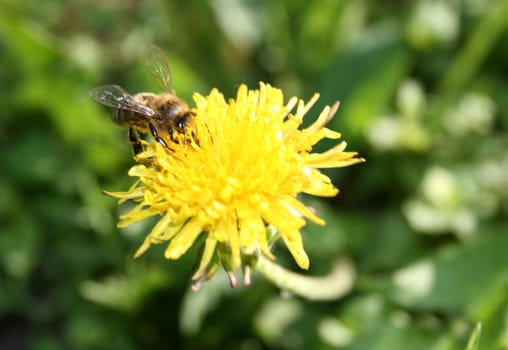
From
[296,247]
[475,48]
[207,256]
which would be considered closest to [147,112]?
[207,256]

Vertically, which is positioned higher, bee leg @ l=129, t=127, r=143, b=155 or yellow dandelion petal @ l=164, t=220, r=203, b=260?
bee leg @ l=129, t=127, r=143, b=155

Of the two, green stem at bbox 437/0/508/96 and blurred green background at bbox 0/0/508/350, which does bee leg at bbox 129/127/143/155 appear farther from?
green stem at bbox 437/0/508/96

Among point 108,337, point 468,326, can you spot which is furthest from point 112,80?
point 468,326

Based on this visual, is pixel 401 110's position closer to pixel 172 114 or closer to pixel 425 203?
pixel 425 203

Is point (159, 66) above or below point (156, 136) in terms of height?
above

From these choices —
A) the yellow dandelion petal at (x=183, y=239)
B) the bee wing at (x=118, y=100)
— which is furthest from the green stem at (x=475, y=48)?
the yellow dandelion petal at (x=183, y=239)

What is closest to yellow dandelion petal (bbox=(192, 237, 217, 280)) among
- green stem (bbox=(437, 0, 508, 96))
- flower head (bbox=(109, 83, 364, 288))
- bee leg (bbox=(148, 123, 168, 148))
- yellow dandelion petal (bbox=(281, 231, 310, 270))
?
flower head (bbox=(109, 83, 364, 288))

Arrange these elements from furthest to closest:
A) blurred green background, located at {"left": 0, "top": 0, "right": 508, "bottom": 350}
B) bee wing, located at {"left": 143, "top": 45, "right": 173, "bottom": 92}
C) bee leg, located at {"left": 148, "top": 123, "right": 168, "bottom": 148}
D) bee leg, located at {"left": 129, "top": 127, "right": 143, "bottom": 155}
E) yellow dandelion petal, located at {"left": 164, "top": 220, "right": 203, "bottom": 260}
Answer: blurred green background, located at {"left": 0, "top": 0, "right": 508, "bottom": 350} < bee wing, located at {"left": 143, "top": 45, "right": 173, "bottom": 92} < bee leg, located at {"left": 129, "top": 127, "right": 143, "bottom": 155} < bee leg, located at {"left": 148, "top": 123, "right": 168, "bottom": 148} < yellow dandelion petal, located at {"left": 164, "top": 220, "right": 203, "bottom": 260}

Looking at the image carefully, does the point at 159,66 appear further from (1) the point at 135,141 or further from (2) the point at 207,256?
(2) the point at 207,256
